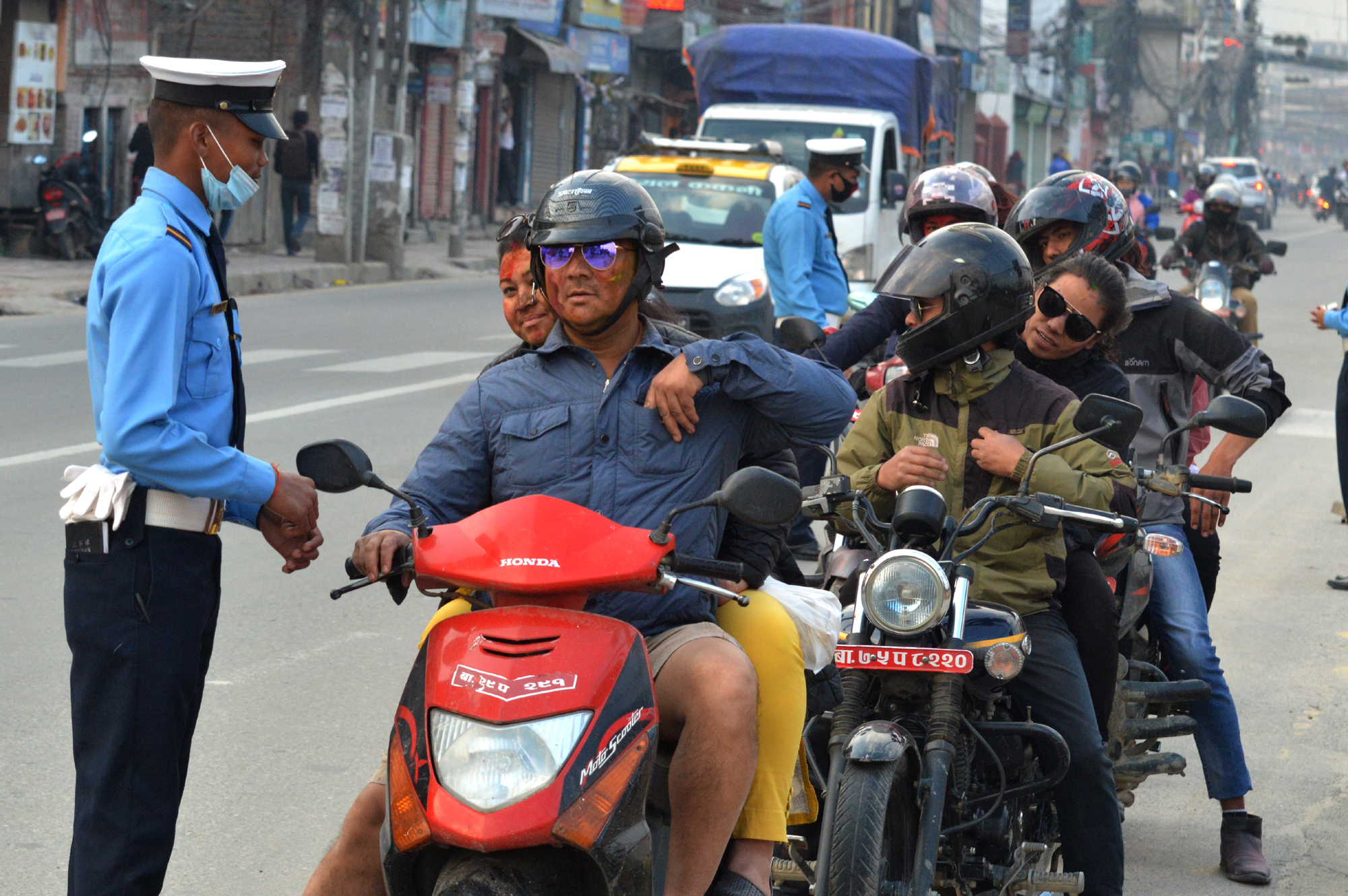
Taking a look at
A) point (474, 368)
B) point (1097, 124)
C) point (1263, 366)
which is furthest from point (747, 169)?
point (1097, 124)

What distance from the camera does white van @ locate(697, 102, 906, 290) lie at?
54.6ft

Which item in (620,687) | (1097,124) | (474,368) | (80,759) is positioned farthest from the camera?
(1097,124)

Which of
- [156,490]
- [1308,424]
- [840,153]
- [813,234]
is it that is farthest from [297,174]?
[156,490]

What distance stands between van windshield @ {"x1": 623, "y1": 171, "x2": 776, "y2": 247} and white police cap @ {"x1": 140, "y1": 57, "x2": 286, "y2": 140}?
33.8ft

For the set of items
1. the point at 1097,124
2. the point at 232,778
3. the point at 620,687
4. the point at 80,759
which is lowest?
the point at 232,778

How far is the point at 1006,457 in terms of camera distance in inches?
152

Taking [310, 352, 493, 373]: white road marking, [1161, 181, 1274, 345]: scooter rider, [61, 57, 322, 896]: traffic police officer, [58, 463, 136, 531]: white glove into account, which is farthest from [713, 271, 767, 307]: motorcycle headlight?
[58, 463, 136, 531]: white glove

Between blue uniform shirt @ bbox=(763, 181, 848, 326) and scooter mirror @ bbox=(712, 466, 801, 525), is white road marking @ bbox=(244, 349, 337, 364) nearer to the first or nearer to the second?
blue uniform shirt @ bbox=(763, 181, 848, 326)

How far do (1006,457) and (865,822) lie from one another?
96cm

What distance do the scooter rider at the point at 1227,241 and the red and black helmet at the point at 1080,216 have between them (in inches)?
326

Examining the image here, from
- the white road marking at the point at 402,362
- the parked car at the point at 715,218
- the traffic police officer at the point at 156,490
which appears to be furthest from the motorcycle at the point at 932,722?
the white road marking at the point at 402,362

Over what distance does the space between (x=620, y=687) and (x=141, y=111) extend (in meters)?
22.2

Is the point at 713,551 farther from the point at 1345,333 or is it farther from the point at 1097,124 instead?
the point at 1097,124

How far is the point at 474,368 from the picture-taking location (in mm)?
14211
